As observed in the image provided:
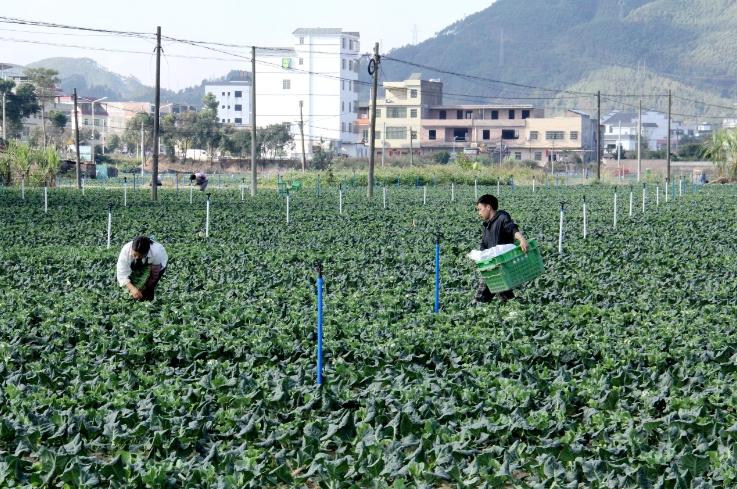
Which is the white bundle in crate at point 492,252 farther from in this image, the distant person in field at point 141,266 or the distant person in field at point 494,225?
the distant person in field at point 141,266

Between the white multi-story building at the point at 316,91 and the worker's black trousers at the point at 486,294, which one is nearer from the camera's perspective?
the worker's black trousers at the point at 486,294

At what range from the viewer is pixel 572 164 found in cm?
10888

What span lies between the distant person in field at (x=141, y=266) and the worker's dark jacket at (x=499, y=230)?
12.2 feet

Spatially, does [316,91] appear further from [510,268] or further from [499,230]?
[510,268]

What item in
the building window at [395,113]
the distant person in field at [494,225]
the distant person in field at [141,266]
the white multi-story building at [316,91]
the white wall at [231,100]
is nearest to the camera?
the distant person in field at [141,266]

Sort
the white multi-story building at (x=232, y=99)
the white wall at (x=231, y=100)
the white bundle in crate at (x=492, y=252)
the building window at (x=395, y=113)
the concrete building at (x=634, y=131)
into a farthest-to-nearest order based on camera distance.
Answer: the white multi-story building at (x=232, y=99), the white wall at (x=231, y=100), the concrete building at (x=634, y=131), the building window at (x=395, y=113), the white bundle in crate at (x=492, y=252)

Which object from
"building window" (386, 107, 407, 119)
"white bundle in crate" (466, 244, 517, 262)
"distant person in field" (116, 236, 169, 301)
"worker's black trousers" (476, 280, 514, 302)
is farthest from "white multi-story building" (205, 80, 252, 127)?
"white bundle in crate" (466, 244, 517, 262)

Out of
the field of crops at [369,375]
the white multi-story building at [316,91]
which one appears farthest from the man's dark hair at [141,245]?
the white multi-story building at [316,91]

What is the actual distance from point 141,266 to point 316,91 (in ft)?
387

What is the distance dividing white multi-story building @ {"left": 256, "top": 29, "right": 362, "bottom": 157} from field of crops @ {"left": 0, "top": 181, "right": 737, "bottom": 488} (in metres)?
110

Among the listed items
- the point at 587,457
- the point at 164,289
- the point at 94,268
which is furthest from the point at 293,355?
the point at 94,268

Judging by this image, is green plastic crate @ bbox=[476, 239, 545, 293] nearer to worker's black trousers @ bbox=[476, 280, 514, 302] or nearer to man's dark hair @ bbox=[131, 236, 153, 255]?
worker's black trousers @ bbox=[476, 280, 514, 302]

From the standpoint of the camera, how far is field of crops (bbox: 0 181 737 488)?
286 inches

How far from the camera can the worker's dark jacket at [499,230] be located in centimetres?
1345
